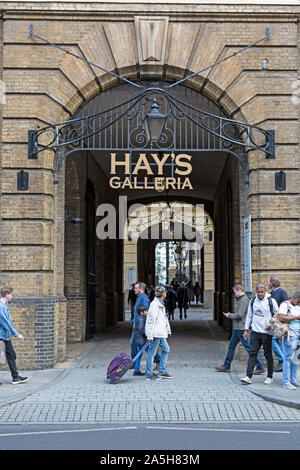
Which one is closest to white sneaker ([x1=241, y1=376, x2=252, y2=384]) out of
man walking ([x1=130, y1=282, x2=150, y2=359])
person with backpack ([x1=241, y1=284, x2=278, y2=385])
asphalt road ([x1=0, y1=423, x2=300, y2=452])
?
person with backpack ([x1=241, y1=284, x2=278, y2=385])

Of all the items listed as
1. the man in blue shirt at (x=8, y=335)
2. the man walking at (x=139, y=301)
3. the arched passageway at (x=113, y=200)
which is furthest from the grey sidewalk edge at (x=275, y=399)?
the arched passageway at (x=113, y=200)

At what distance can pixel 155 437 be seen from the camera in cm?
656

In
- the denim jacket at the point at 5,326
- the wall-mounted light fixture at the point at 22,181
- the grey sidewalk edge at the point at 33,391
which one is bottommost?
the grey sidewalk edge at the point at 33,391

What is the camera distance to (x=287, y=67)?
1211 centimetres

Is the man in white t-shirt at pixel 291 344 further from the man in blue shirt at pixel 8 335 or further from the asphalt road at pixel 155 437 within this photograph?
the man in blue shirt at pixel 8 335

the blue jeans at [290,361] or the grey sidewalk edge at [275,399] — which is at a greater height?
the blue jeans at [290,361]

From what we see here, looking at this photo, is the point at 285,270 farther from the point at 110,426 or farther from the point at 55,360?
the point at 110,426

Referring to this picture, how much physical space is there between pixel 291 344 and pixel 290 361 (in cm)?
26

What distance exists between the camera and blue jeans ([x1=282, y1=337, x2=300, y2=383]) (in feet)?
31.2

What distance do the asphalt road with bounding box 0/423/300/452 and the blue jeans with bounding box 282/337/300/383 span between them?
2.19m

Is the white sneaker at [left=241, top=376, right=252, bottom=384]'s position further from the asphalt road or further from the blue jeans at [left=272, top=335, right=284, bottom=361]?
the asphalt road

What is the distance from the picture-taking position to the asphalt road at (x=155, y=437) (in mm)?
6121

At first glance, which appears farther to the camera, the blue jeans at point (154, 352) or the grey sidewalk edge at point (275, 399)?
the blue jeans at point (154, 352)

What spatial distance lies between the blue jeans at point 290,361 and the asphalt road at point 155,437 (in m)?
2.19
